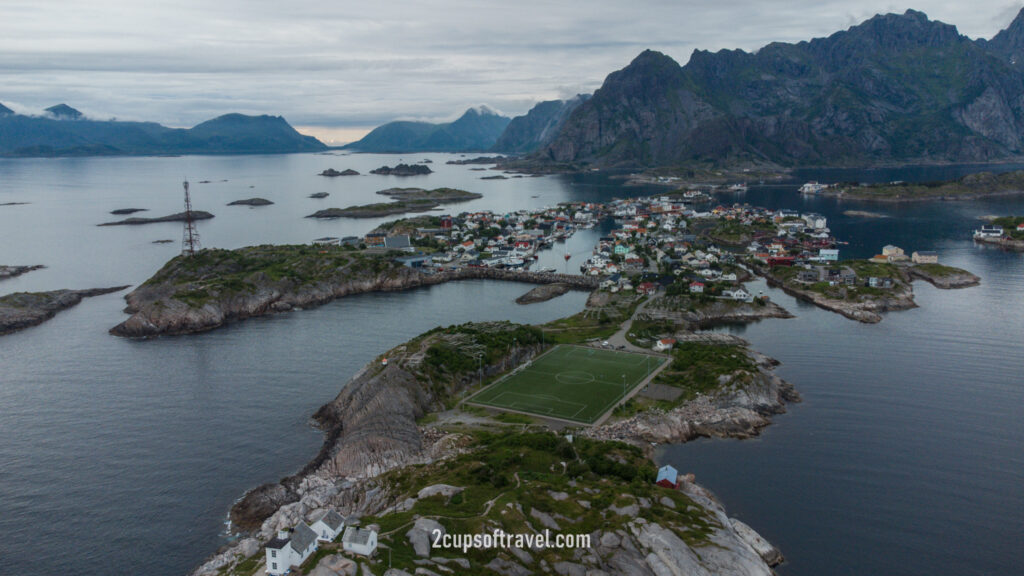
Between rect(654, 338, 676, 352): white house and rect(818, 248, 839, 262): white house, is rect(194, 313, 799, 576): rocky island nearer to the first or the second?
rect(654, 338, 676, 352): white house

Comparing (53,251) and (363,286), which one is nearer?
(363,286)

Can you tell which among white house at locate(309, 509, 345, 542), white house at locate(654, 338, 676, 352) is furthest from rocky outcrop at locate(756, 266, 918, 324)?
white house at locate(309, 509, 345, 542)

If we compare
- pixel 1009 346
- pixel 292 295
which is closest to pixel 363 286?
pixel 292 295

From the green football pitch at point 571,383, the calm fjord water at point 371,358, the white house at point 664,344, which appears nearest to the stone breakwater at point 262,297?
the calm fjord water at point 371,358

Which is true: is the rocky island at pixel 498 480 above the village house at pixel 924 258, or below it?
below

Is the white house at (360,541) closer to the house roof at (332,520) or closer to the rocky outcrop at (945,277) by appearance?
the house roof at (332,520)

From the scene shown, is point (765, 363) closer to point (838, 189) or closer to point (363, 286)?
point (363, 286)
